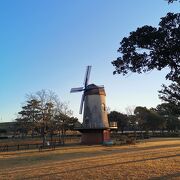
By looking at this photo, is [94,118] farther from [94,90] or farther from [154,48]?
[154,48]

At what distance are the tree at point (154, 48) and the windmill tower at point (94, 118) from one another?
95.1 ft

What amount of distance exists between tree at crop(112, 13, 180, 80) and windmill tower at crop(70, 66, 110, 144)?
29.0 metres

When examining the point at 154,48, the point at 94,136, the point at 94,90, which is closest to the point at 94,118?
the point at 94,136

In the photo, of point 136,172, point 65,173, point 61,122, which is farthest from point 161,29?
point 61,122

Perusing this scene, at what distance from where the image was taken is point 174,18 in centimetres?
1313

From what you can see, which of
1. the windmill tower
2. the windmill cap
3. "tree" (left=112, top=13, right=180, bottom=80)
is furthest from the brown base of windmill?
"tree" (left=112, top=13, right=180, bottom=80)

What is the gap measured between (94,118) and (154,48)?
30.3 metres

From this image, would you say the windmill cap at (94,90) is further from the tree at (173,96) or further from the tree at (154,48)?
the tree at (154,48)

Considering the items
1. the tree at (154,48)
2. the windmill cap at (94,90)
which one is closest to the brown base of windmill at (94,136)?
the windmill cap at (94,90)

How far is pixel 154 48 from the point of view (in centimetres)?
1366

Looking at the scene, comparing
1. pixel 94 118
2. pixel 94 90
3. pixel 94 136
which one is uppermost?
pixel 94 90

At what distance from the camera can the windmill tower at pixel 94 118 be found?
142ft

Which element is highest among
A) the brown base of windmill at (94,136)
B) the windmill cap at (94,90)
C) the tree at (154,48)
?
the windmill cap at (94,90)

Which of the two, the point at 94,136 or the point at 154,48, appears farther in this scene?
the point at 94,136
